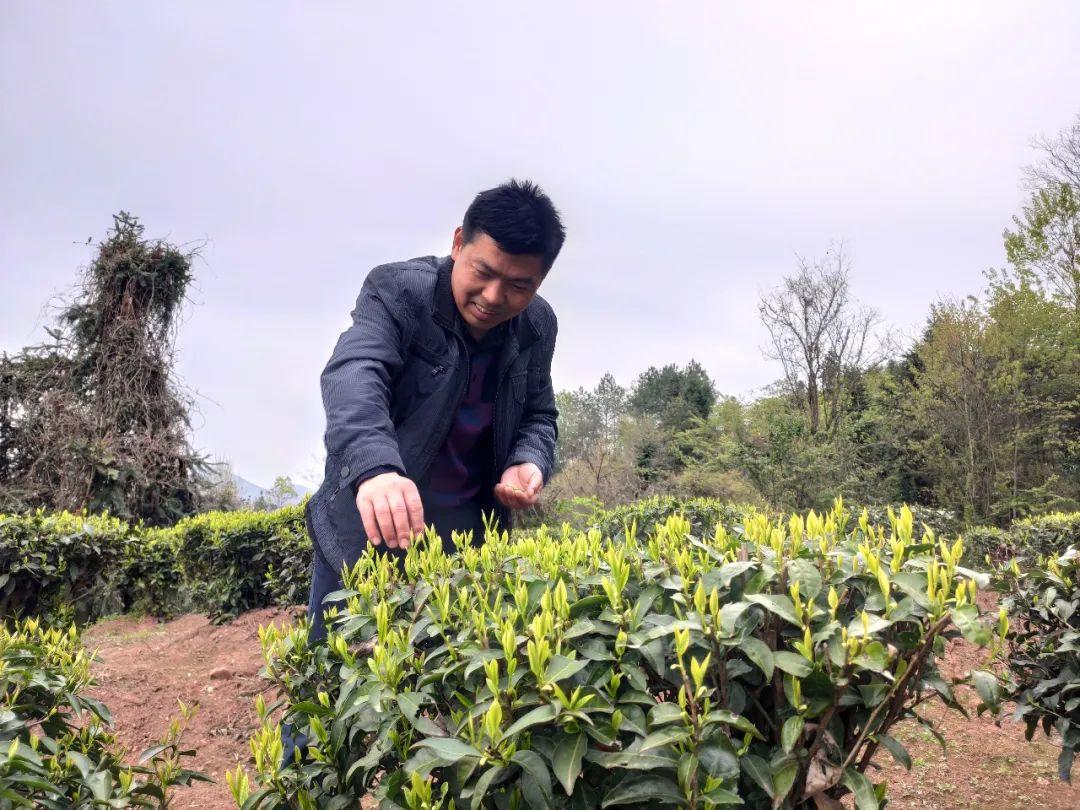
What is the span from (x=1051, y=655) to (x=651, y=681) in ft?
7.74

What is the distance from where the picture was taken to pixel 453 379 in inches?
106

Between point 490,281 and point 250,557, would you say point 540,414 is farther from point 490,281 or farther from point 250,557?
point 250,557

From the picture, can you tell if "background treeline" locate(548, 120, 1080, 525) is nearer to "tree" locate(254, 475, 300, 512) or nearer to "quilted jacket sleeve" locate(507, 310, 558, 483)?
"tree" locate(254, 475, 300, 512)

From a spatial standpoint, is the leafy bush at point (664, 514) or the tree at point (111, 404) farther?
the tree at point (111, 404)

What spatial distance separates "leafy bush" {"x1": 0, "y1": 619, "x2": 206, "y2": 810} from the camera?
5.35 ft

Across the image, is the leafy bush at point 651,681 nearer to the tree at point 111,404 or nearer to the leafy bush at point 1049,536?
the leafy bush at point 1049,536

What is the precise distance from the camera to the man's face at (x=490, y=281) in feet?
8.24

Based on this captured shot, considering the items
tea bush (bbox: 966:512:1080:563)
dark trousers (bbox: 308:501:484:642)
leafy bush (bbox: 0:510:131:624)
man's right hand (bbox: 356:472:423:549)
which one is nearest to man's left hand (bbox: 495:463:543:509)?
dark trousers (bbox: 308:501:484:642)

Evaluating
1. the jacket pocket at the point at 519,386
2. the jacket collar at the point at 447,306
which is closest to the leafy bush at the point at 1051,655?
the jacket pocket at the point at 519,386

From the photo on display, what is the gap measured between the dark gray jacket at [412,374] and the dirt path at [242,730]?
1.05 m

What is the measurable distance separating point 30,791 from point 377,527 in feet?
3.02

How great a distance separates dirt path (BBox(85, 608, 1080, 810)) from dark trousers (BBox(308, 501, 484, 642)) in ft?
2.56

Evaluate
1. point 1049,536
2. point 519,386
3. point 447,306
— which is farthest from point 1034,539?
point 447,306

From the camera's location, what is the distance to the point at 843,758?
55.4 inches
